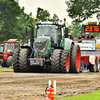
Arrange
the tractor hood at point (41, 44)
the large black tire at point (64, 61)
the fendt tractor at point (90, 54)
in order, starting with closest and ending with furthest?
the large black tire at point (64, 61)
the tractor hood at point (41, 44)
the fendt tractor at point (90, 54)

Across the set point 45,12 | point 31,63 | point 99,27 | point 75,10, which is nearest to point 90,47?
point 31,63

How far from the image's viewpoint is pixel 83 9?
50.9m

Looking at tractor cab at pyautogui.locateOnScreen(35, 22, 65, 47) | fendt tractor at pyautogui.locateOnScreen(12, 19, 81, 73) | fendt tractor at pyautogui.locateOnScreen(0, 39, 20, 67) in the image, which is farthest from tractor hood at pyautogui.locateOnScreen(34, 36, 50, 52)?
fendt tractor at pyautogui.locateOnScreen(0, 39, 20, 67)

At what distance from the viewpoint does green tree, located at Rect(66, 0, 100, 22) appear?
1969 inches

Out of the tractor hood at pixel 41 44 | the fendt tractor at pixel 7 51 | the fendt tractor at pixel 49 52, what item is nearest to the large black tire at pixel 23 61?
the fendt tractor at pixel 49 52

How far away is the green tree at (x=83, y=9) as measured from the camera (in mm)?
50000

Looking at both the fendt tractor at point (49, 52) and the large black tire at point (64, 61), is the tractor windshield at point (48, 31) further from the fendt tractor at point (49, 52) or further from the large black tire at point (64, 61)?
the large black tire at point (64, 61)

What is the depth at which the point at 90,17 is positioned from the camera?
51.3 metres

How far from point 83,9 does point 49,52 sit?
104 ft

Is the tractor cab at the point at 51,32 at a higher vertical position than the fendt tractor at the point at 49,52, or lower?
higher

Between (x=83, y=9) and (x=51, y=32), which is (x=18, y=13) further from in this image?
(x=51, y=32)

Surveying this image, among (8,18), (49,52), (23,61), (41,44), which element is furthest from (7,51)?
(8,18)

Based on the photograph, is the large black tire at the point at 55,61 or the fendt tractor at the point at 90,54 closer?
the large black tire at the point at 55,61

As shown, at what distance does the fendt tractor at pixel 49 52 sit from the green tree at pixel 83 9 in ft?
95.4
